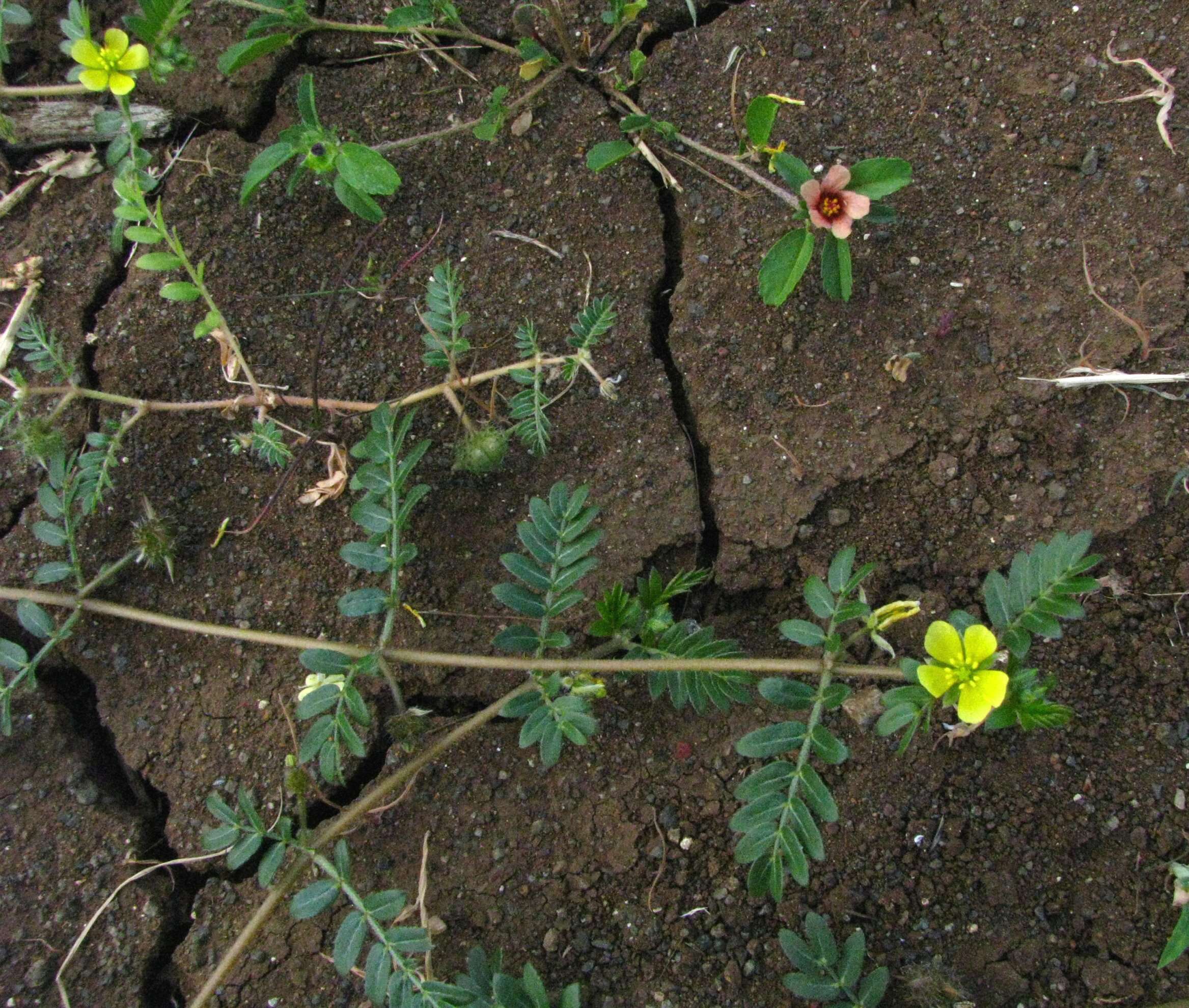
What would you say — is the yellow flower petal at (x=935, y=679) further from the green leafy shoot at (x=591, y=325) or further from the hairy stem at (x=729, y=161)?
the hairy stem at (x=729, y=161)

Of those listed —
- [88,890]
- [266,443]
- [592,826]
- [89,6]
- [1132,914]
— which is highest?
[89,6]

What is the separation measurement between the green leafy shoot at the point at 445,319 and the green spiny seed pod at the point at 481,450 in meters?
0.17

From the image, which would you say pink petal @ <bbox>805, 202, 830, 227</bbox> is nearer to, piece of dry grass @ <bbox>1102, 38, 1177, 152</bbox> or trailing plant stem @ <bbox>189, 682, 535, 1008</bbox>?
piece of dry grass @ <bbox>1102, 38, 1177, 152</bbox>

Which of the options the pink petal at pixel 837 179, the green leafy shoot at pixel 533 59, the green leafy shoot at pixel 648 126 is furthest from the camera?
the green leafy shoot at pixel 533 59

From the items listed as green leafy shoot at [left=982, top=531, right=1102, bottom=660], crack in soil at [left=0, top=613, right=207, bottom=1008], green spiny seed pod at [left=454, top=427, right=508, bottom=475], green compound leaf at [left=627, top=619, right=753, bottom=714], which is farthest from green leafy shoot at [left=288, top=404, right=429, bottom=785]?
green leafy shoot at [left=982, top=531, right=1102, bottom=660]

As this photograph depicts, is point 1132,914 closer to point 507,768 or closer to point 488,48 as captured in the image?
point 507,768

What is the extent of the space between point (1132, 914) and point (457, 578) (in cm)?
163

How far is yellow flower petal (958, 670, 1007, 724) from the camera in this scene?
1.63 m

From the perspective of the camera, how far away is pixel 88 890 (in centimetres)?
220

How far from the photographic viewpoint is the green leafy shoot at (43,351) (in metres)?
2.29

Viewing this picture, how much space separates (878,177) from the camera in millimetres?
2125

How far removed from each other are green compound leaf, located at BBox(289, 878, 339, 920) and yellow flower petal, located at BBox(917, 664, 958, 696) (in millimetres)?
1165

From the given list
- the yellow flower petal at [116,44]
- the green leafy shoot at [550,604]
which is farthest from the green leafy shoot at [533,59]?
the green leafy shoot at [550,604]

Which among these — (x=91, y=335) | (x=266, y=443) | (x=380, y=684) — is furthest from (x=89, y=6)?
(x=380, y=684)
